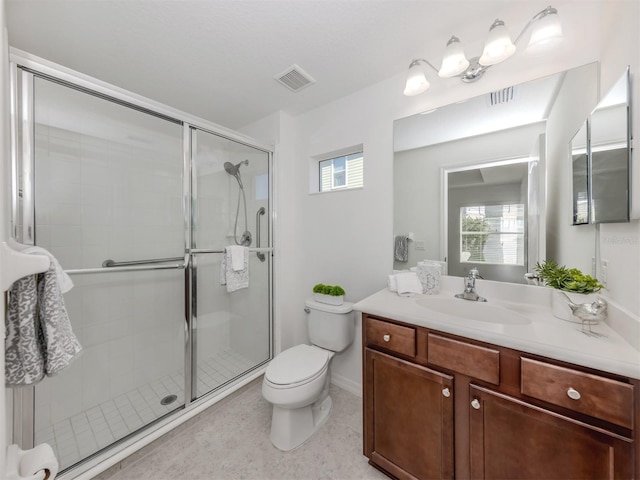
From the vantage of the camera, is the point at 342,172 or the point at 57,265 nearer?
the point at 57,265

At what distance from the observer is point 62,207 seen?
148 centimetres

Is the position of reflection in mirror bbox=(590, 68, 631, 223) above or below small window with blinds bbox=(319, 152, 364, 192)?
below

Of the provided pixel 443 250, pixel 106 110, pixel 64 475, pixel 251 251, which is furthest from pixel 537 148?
pixel 64 475

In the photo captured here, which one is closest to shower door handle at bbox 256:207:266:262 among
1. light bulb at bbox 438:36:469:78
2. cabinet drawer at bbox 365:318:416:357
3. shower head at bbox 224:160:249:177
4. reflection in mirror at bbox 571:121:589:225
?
shower head at bbox 224:160:249:177

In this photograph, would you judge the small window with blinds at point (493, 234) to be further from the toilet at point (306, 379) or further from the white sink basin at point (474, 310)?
the toilet at point (306, 379)

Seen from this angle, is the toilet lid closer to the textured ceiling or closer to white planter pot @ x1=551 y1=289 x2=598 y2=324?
white planter pot @ x1=551 y1=289 x2=598 y2=324

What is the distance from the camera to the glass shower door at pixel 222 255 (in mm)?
1818

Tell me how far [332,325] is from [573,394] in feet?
4.11

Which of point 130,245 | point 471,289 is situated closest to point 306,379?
point 471,289

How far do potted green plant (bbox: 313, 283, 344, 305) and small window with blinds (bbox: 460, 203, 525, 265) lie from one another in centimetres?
84

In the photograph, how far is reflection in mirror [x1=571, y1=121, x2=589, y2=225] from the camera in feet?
3.58

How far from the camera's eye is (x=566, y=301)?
1026mm

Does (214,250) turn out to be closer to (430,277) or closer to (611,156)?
(430,277)

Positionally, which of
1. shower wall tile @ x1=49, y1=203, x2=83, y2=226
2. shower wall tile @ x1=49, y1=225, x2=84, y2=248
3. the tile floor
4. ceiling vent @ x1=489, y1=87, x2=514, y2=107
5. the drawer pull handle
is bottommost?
the tile floor
